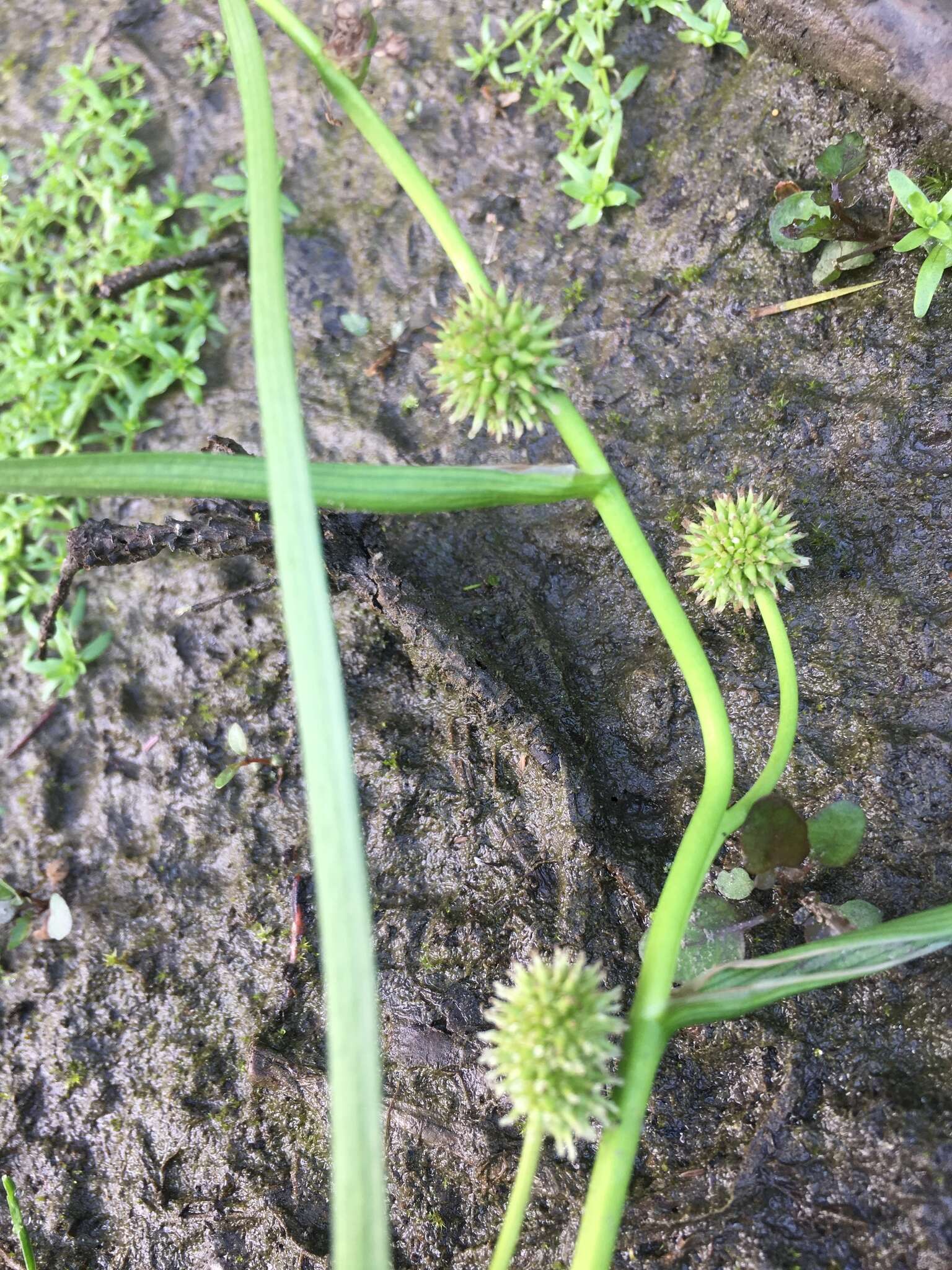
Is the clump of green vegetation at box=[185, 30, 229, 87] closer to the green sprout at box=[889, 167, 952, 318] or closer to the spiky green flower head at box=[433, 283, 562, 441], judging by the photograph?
the spiky green flower head at box=[433, 283, 562, 441]

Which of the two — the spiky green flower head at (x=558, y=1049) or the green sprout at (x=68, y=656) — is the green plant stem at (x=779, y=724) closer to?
the spiky green flower head at (x=558, y=1049)

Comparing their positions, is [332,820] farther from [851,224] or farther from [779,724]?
[851,224]

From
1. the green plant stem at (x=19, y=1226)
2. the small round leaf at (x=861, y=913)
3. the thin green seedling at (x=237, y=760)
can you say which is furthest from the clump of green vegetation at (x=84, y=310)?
the small round leaf at (x=861, y=913)

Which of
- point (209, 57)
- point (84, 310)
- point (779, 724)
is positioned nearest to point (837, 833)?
point (779, 724)

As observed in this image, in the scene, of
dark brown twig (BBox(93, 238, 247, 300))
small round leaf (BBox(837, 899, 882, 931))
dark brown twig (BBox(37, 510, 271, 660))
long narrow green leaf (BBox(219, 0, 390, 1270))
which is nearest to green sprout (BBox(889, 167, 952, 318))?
small round leaf (BBox(837, 899, 882, 931))

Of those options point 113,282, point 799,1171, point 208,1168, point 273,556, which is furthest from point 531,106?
point 208,1168
